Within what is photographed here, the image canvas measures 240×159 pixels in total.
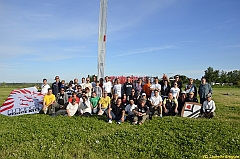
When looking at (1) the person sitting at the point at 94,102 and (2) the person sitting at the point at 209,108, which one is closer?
(2) the person sitting at the point at 209,108

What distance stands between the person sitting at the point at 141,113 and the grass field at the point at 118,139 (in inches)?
11.0

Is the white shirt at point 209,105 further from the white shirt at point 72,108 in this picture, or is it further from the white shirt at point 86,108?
the white shirt at point 72,108

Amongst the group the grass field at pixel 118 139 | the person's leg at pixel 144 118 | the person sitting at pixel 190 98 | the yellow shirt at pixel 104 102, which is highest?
the person sitting at pixel 190 98

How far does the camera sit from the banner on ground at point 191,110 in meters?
10.7

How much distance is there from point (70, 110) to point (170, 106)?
5139 millimetres

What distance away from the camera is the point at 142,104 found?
10023 millimetres

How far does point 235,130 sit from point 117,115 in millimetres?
5021

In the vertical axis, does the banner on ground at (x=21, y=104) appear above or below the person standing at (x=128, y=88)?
below

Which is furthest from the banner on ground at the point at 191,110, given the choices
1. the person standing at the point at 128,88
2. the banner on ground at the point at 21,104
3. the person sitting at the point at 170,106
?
the banner on ground at the point at 21,104

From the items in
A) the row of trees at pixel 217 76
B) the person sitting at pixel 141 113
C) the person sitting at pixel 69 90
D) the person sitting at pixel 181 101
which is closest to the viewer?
the person sitting at pixel 141 113

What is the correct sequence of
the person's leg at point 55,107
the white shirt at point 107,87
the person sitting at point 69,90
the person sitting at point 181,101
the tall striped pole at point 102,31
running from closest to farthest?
the person sitting at point 181,101 < the person's leg at point 55,107 < the white shirt at point 107,87 < the person sitting at point 69,90 < the tall striped pole at point 102,31

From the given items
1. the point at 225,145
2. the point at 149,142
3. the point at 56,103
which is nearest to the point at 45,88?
the point at 56,103

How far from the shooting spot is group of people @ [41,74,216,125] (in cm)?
1021

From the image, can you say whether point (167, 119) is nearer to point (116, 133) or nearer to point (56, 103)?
point (116, 133)
